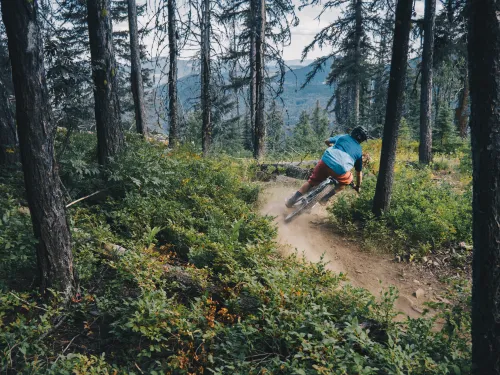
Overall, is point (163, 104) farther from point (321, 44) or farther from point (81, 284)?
point (321, 44)

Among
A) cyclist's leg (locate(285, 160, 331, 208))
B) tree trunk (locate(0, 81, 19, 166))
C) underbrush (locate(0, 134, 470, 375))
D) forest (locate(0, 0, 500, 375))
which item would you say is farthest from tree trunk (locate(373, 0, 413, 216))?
tree trunk (locate(0, 81, 19, 166))

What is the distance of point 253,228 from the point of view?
670 cm

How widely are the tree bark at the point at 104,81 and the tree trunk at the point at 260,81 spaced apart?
25.4 feet

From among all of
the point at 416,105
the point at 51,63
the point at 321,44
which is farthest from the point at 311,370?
the point at 416,105

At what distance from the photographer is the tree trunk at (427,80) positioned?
13414 mm

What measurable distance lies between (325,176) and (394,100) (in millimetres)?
2290

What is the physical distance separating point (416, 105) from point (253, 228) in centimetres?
4257

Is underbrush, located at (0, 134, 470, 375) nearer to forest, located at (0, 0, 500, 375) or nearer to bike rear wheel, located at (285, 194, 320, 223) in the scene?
forest, located at (0, 0, 500, 375)

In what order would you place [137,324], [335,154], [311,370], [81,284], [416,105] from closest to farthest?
[311,370]
[137,324]
[81,284]
[335,154]
[416,105]

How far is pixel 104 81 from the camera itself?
7793 millimetres

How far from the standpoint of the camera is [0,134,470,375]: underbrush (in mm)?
3490

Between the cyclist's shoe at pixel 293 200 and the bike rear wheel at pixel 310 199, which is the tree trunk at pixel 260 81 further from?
the bike rear wheel at pixel 310 199

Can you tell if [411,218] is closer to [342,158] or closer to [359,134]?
[342,158]

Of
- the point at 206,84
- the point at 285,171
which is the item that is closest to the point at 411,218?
the point at 285,171
